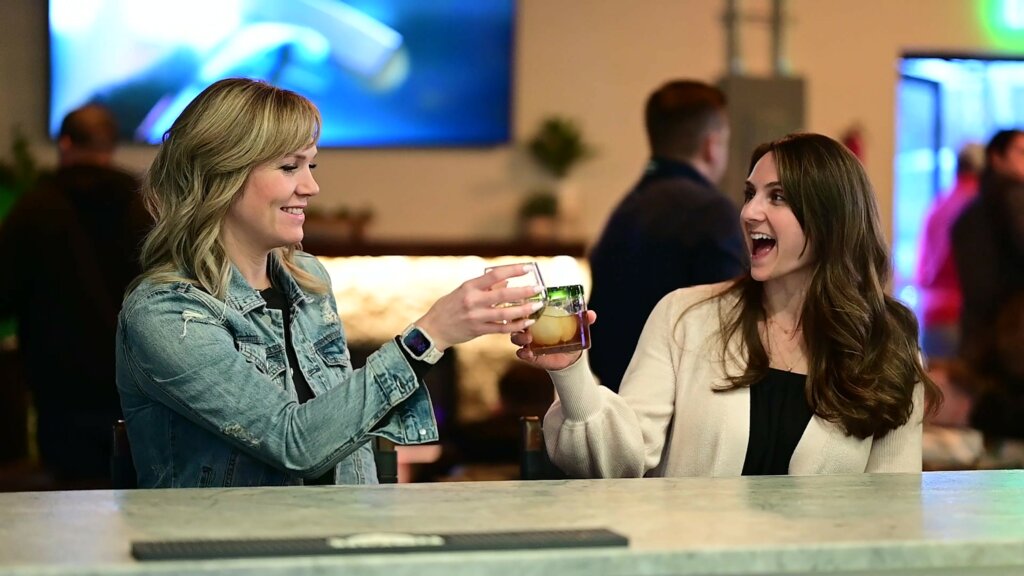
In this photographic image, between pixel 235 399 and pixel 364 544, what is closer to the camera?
pixel 364 544

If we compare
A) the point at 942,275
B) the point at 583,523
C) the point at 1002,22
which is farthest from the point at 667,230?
the point at 1002,22

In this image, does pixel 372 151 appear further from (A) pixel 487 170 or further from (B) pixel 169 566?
(B) pixel 169 566

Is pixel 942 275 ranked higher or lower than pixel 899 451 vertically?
lower

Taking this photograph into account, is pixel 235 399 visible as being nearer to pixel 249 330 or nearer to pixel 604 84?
pixel 249 330

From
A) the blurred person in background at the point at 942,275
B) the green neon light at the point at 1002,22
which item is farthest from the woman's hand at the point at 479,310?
the green neon light at the point at 1002,22

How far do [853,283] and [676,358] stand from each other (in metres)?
0.35

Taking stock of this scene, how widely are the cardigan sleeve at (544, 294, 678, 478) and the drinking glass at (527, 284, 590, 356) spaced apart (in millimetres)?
143

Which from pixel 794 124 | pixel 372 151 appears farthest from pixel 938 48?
pixel 372 151

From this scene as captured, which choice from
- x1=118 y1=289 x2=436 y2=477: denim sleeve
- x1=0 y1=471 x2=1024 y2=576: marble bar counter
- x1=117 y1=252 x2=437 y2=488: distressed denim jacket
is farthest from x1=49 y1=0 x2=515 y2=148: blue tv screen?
x1=0 y1=471 x2=1024 y2=576: marble bar counter

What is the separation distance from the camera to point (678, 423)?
2.38 meters

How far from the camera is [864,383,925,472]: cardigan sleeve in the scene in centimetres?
233

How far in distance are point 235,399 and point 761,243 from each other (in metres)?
1.02

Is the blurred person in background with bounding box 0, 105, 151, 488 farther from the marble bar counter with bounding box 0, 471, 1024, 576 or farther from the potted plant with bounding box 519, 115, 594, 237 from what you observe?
the potted plant with bounding box 519, 115, 594, 237

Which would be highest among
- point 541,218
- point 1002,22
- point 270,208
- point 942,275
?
point 1002,22
